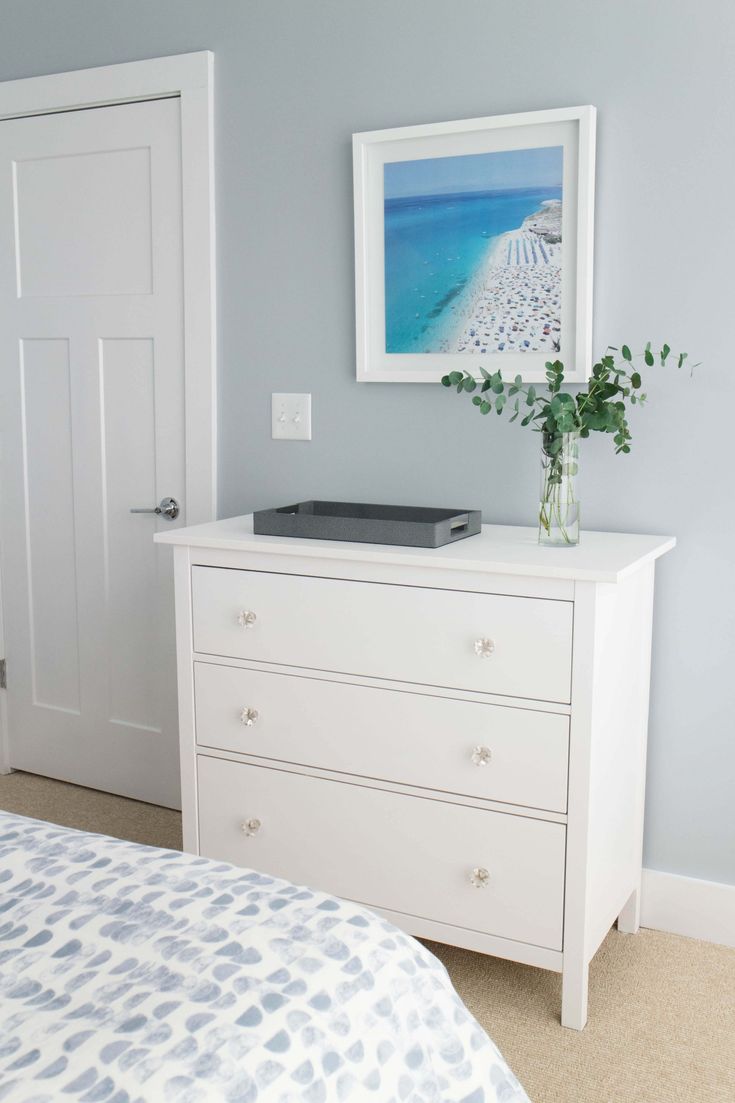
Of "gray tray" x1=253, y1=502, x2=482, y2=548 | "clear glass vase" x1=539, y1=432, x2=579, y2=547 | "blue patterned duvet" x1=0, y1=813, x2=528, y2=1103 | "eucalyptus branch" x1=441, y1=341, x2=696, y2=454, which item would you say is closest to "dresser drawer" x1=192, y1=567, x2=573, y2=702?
"gray tray" x1=253, y1=502, x2=482, y2=548

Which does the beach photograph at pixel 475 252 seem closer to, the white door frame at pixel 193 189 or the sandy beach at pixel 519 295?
the sandy beach at pixel 519 295

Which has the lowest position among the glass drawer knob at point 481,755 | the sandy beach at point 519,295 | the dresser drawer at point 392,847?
the dresser drawer at point 392,847

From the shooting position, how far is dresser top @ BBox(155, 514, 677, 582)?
1.94 m

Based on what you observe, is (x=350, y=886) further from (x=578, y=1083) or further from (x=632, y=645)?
(x=632, y=645)

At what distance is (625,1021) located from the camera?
2.07 meters

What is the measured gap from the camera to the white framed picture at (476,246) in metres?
2.27

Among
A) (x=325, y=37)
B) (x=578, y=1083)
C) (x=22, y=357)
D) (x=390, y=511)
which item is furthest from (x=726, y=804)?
(x=22, y=357)

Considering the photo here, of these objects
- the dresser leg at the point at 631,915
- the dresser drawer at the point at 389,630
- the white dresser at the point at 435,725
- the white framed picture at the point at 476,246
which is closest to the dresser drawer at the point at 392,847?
the white dresser at the point at 435,725

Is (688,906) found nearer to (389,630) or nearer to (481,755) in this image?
(481,755)

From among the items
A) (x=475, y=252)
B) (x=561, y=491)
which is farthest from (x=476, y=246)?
(x=561, y=491)

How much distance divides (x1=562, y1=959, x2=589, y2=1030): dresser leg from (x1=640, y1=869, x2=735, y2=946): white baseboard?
0.44 metres

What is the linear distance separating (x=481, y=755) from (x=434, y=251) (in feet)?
3.80

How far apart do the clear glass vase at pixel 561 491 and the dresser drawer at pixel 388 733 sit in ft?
1.25

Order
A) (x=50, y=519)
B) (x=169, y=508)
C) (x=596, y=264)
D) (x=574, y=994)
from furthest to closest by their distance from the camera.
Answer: (x=50, y=519) → (x=169, y=508) → (x=596, y=264) → (x=574, y=994)
